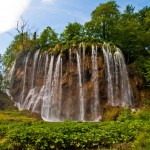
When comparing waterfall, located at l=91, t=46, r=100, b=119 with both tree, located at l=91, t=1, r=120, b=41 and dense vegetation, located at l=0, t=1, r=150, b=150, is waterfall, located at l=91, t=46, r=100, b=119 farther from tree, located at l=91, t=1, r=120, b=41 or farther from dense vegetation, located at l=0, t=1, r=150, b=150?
tree, located at l=91, t=1, r=120, b=41

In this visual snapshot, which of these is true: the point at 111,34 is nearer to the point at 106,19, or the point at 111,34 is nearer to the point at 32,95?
the point at 106,19

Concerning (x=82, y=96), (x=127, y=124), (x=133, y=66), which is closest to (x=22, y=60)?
(x=82, y=96)

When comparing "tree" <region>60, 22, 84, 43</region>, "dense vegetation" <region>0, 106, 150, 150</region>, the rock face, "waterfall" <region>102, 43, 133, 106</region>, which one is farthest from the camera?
"tree" <region>60, 22, 84, 43</region>

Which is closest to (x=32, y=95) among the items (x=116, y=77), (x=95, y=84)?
(x=95, y=84)

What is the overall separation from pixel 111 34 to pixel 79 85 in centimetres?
1150

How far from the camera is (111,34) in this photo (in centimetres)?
4453

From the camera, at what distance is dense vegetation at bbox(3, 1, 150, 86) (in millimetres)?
40500

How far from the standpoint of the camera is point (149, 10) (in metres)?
47.8

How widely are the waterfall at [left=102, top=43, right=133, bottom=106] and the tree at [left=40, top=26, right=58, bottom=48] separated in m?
10.1

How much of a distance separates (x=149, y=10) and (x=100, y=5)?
24.4 ft

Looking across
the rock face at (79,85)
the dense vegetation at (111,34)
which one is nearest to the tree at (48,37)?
the dense vegetation at (111,34)

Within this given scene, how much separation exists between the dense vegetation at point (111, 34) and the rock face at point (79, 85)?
2066 millimetres

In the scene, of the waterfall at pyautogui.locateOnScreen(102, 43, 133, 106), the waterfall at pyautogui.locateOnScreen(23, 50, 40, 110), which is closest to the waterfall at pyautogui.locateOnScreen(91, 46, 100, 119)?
the waterfall at pyautogui.locateOnScreen(102, 43, 133, 106)

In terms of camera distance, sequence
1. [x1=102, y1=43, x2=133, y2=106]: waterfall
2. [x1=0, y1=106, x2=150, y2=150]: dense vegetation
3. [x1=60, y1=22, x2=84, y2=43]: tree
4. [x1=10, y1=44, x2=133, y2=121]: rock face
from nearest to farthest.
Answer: [x1=0, y1=106, x2=150, y2=150]: dense vegetation < [x1=10, y1=44, x2=133, y2=121]: rock face < [x1=102, y1=43, x2=133, y2=106]: waterfall < [x1=60, y1=22, x2=84, y2=43]: tree
